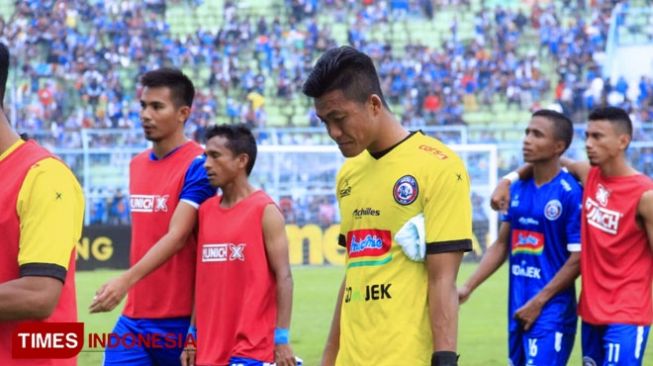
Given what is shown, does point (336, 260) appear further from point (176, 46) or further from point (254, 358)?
point (254, 358)

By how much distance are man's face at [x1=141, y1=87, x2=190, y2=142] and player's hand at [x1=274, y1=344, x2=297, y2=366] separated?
143 centimetres

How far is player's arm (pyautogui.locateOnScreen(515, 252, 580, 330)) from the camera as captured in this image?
791cm

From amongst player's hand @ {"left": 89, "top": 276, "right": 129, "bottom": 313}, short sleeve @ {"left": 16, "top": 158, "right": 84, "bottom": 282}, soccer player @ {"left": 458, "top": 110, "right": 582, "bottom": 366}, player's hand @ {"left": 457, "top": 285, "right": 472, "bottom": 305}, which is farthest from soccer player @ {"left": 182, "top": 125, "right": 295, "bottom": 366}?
short sleeve @ {"left": 16, "top": 158, "right": 84, "bottom": 282}

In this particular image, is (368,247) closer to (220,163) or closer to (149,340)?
(220,163)

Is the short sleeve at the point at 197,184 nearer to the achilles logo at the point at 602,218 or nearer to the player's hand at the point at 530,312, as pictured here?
the player's hand at the point at 530,312

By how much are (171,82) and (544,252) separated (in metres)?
2.72

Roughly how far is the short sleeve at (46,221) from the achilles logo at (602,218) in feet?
15.1

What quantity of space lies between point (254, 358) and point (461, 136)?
21.1 m

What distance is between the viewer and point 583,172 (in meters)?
8.25

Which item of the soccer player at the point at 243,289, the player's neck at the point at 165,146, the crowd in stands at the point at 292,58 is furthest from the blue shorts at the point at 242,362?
the crowd in stands at the point at 292,58

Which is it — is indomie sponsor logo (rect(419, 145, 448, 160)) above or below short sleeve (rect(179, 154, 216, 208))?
above

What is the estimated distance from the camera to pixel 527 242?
821cm

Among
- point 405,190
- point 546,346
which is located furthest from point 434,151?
point 546,346

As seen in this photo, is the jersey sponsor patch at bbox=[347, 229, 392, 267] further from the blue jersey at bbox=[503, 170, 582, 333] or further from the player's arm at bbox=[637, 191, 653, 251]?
the blue jersey at bbox=[503, 170, 582, 333]
